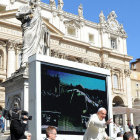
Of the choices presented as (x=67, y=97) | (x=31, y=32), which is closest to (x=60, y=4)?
(x=31, y=32)

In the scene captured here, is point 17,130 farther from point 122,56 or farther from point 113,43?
point 113,43

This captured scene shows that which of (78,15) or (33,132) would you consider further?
(78,15)

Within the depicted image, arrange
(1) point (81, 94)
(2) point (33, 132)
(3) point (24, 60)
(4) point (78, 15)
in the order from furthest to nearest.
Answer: (4) point (78, 15), (3) point (24, 60), (1) point (81, 94), (2) point (33, 132)

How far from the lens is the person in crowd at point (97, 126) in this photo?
16.9 ft

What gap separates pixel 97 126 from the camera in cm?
515

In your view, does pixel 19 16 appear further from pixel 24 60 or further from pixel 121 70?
pixel 121 70

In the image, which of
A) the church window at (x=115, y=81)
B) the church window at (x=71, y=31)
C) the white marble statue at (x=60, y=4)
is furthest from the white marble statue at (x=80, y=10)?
the church window at (x=115, y=81)

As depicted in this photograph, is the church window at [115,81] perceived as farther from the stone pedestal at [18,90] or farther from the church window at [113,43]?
the stone pedestal at [18,90]

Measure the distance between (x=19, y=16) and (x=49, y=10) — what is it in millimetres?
25214

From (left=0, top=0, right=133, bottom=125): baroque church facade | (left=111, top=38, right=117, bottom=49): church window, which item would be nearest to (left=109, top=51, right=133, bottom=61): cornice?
(left=0, top=0, right=133, bottom=125): baroque church facade

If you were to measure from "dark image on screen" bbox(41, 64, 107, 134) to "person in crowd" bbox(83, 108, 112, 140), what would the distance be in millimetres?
2448

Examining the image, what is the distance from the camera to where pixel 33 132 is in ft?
24.2

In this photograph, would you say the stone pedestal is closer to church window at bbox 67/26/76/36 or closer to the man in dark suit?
the man in dark suit

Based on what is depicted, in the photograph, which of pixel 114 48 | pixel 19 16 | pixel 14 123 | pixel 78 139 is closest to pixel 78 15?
pixel 114 48
